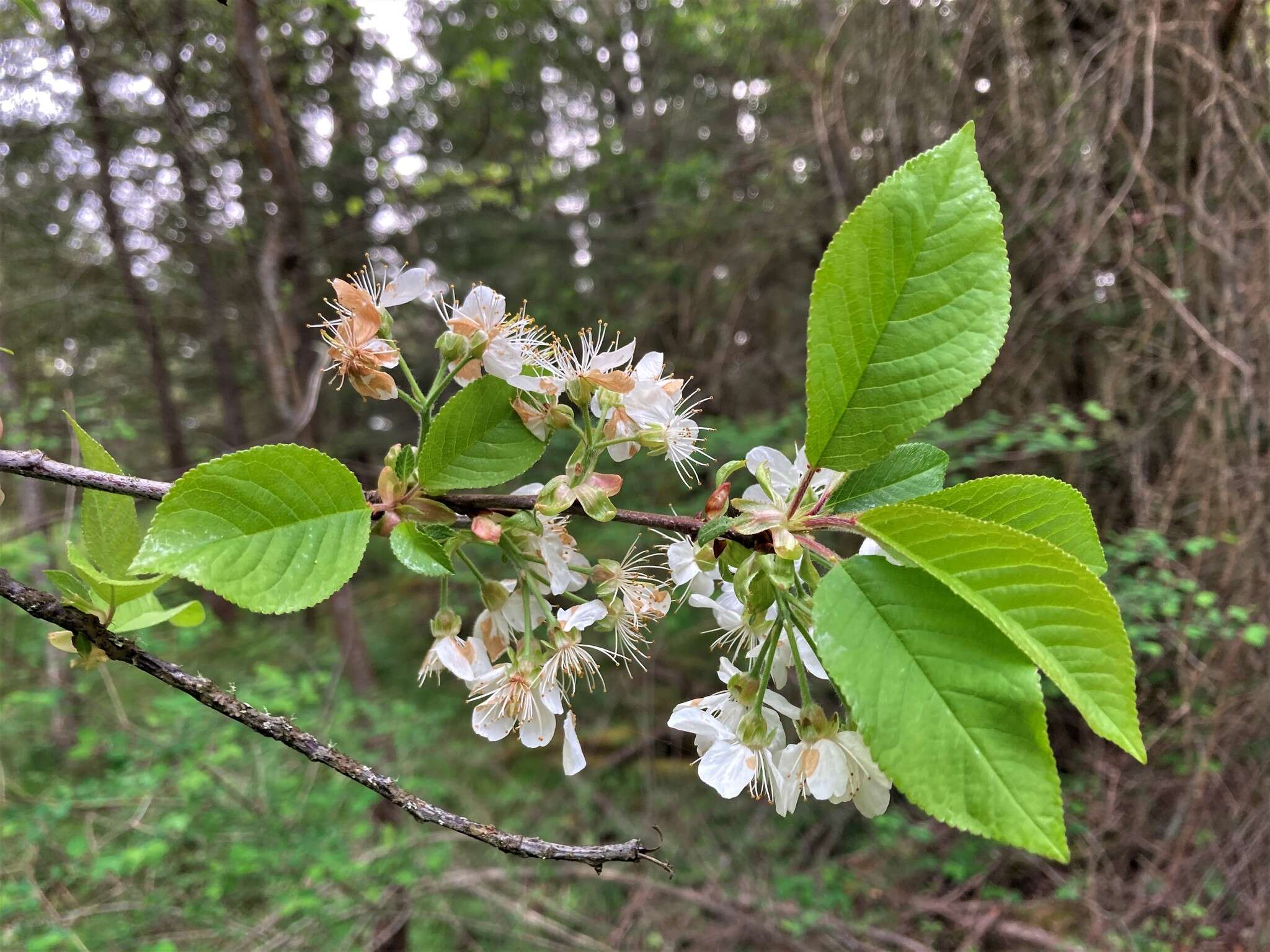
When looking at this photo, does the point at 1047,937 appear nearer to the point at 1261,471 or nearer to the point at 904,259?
the point at 1261,471

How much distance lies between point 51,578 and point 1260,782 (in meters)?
3.53

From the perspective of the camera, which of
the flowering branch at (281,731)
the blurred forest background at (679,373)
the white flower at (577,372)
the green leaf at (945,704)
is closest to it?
the green leaf at (945,704)

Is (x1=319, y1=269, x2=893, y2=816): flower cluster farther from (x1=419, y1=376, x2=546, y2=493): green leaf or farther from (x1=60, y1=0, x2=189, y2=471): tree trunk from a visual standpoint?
(x1=60, y1=0, x2=189, y2=471): tree trunk

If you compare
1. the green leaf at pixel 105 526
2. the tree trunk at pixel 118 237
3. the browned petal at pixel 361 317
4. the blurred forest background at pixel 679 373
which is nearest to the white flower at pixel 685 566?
the browned petal at pixel 361 317

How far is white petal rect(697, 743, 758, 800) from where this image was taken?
618 millimetres

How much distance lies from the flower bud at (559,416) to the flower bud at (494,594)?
0.17 metres

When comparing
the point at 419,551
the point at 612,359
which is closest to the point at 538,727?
the point at 419,551

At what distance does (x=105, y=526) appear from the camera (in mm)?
559

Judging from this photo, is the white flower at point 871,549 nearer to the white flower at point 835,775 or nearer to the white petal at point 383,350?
the white flower at point 835,775

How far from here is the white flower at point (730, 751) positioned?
63 cm

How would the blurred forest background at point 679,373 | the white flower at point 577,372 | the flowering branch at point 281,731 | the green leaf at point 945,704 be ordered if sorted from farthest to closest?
the blurred forest background at point 679,373
the white flower at point 577,372
the flowering branch at point 281,731
the green leaf at point 945,704

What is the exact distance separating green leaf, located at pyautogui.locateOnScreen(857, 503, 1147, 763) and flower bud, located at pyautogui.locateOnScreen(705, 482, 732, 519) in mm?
163

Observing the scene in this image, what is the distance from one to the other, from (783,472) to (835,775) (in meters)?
0.27

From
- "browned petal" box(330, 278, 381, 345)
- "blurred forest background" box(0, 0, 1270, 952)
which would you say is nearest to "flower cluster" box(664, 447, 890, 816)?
"browned petal" box(330, 278, 381, 345)
